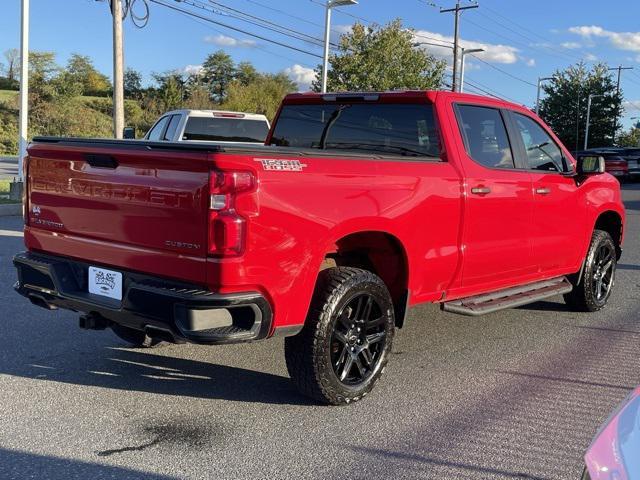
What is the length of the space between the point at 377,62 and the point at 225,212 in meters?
29.9

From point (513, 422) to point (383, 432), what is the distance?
81 centimetres

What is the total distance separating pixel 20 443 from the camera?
340cm

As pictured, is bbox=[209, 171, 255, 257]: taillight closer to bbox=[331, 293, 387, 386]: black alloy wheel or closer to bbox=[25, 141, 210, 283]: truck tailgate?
bbox=[25, 141, 210, 283]: truck tailgate

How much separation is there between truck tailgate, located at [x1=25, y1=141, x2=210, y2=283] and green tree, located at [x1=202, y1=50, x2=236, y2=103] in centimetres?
7216

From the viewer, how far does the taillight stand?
10.8 feet

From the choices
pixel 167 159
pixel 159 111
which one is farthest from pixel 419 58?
pixel 167 159

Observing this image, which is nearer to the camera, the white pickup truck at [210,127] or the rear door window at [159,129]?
the white pickup truck at [210,127]

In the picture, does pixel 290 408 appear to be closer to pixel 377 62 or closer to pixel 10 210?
pixel 10 210

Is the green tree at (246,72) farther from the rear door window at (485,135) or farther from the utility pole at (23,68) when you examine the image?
the rear door window at (485,135)

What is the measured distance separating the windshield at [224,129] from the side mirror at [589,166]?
6900mm

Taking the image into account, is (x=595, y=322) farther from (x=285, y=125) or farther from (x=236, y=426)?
(x=236, y=426)

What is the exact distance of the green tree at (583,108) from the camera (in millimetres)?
59188

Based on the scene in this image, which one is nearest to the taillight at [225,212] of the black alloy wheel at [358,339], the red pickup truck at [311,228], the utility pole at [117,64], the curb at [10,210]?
the red pickup truck at [311,228]

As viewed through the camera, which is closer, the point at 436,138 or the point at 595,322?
the point at 436,138
